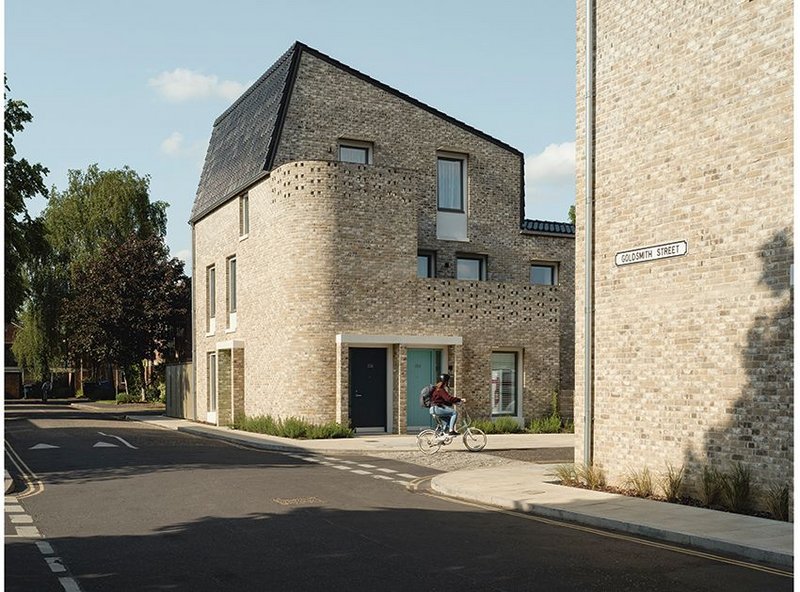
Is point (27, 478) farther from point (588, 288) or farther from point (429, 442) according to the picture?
point (588, 288)

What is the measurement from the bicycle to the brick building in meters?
4.89

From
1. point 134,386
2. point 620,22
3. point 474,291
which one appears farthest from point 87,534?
point 134,386

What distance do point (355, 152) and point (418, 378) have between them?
25.7ft

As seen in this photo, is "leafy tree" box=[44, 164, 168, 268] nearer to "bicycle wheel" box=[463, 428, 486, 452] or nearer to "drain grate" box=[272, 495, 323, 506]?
"bicycle wheel" box=[463, 428, 486, 452]

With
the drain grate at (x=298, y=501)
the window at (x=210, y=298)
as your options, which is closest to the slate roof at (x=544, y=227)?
the window at (x=210, y=298)

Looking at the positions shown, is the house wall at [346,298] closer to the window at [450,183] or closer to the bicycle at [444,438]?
the window at [450,183]

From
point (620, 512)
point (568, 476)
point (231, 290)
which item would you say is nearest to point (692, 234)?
point (620, 512)

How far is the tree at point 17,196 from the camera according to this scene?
36.2 metres

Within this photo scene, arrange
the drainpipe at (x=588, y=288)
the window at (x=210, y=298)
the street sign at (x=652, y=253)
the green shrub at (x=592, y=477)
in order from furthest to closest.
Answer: the window at (x=210, y=298) < the drainpipe at (x=588, y=288) < the green shrub at (x=592, y=477) < the street sign at (x=652, y=253)

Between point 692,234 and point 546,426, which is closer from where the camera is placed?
point 692,234

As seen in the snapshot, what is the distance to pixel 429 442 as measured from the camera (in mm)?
22281

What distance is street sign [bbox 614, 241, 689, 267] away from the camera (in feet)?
44.7

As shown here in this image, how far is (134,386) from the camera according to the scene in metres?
66.9

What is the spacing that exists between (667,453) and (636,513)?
1856 mm
